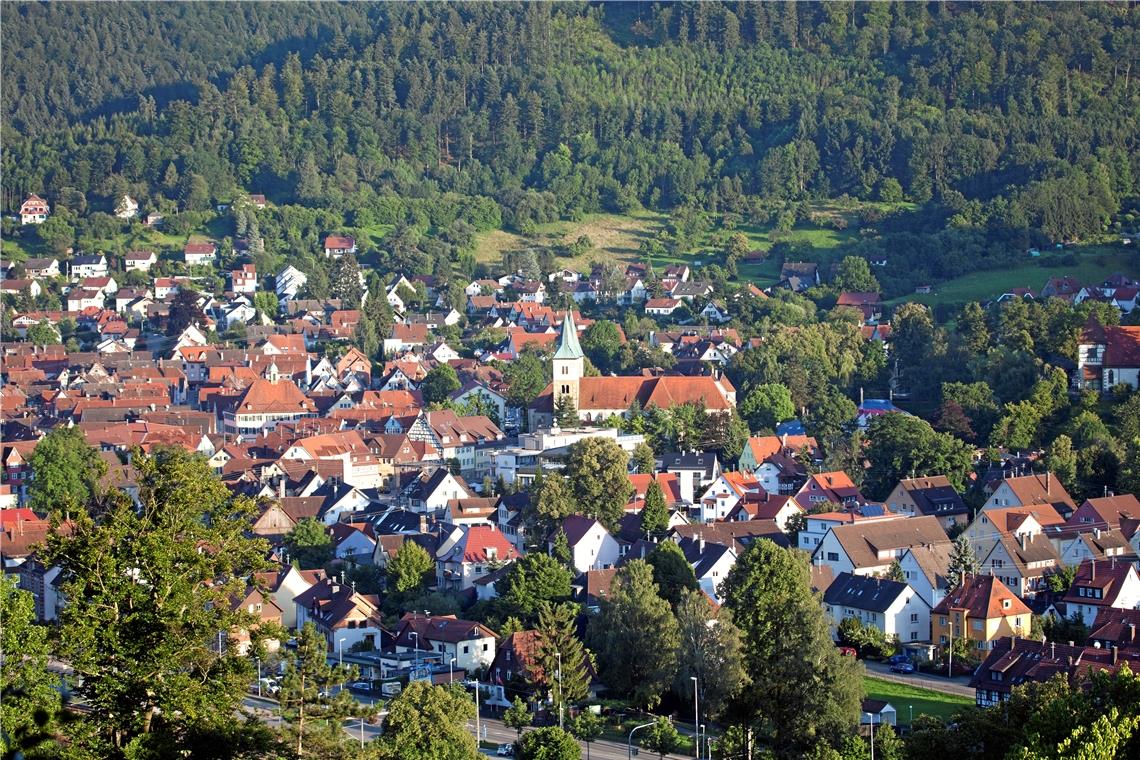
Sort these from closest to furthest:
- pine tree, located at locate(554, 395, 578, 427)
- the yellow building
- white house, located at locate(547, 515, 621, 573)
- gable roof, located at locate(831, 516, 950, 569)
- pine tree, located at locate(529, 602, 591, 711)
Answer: pine tree, located at locate(529, 602, 591, 711) → the yellow building → gable roof, located at locate(831, 516, 950, 569) → white house, located at locate(547, 515, 621, 573) → pine tree, located at locate(554, 395, 578, 427)

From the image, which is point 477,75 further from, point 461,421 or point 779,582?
point 779,582

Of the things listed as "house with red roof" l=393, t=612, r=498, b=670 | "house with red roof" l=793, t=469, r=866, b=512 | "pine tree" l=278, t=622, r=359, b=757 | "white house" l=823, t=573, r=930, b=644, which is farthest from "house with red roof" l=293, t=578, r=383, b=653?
"pine tree" l=278, t=622, r=359, b=757

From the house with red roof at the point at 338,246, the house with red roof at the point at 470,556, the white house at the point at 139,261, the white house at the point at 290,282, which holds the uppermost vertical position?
the house with red roof at the point at 470,556

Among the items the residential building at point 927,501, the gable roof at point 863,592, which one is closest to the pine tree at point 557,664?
the gable roof at point 863,592

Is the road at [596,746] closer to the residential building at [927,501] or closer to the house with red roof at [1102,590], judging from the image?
the house with red roof at [1102,590]

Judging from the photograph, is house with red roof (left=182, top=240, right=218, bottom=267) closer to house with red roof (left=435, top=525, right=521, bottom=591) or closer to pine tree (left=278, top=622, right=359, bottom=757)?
house with red roof (left=435, top=525, right=521, bottom=591)

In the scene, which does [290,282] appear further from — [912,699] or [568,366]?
[912,699]

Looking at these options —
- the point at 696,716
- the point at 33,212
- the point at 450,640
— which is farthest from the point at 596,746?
the point at 33,212
